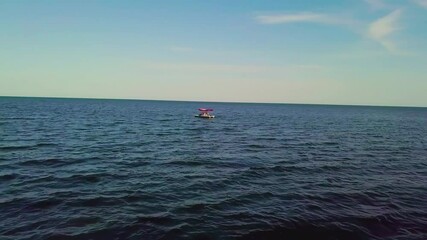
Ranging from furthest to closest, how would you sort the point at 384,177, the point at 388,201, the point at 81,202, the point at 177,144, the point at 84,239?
the point at 177,144, the point at 384,177, the point at 388,201, the point at 81,202, the point at 84,239

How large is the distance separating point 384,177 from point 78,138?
1317 inches

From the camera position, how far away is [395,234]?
14000mm

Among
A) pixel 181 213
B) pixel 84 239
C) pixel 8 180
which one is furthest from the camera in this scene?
pixel 8 180

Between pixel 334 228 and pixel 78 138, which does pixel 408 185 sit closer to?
pixel 334 228

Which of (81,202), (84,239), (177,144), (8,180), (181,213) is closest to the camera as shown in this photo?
(84,239)

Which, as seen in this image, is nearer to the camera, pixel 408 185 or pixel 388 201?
pixel 388 201

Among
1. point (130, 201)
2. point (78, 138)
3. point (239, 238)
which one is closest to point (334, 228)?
point (239, 238)

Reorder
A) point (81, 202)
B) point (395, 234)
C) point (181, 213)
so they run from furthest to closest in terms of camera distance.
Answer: point (81, 202) < point (181, 213) < point (395, 234)

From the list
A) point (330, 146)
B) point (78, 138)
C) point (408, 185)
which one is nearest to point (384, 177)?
point (408, 185)

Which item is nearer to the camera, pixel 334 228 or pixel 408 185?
pixel 334 228

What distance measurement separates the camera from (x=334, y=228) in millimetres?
14500

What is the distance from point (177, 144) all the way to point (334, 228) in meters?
26.1

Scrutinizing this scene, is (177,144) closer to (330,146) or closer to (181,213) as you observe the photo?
(330,146)

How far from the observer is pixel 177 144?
38781 mm
